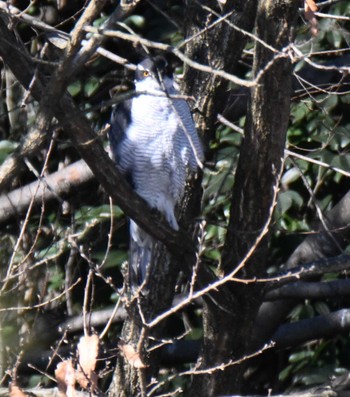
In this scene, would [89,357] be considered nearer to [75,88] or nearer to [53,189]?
[53,189]

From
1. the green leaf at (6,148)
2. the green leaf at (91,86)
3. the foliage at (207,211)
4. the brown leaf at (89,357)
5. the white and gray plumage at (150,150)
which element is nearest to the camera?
the brown leaf at (89,357)

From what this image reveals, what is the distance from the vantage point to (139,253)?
4059mm

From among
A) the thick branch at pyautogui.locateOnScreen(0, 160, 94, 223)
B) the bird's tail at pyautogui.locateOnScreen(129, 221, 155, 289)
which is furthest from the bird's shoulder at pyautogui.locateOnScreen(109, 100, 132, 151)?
the bird's tail at pyautogui.locateOnScreen(129, 221, 155, 289)

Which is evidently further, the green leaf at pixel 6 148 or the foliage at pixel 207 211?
the green leaf at pixel 6 148

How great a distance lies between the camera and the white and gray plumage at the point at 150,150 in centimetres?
386

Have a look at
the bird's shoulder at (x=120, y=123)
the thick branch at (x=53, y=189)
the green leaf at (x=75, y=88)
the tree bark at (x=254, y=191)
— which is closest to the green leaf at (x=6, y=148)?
the green leaf at (x=75, y=88)

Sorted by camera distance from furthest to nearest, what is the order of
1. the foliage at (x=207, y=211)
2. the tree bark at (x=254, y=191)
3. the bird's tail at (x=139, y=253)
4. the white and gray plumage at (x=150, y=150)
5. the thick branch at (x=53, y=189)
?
the foliage at (x=207, y=211)
the thick branch at (x=53, y=189)
the bird's tail at (x=139, y=253)
the white and gray plumage at (x=150, y=150)
the tree bark at (x=254, y=191)

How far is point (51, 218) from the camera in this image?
16.3ft

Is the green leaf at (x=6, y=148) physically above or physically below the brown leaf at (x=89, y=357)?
below

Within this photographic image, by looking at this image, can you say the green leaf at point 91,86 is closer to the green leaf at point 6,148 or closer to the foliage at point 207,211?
the foliage at point 207,211

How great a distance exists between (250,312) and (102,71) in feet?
6.20

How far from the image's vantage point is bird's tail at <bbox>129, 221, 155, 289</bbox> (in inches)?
156

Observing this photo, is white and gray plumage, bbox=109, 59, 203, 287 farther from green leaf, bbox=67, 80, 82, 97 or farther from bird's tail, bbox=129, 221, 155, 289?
green leaf, bbox=67, 80, 82, 97

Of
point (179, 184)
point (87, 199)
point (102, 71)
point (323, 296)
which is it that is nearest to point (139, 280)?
point (179, 184)
